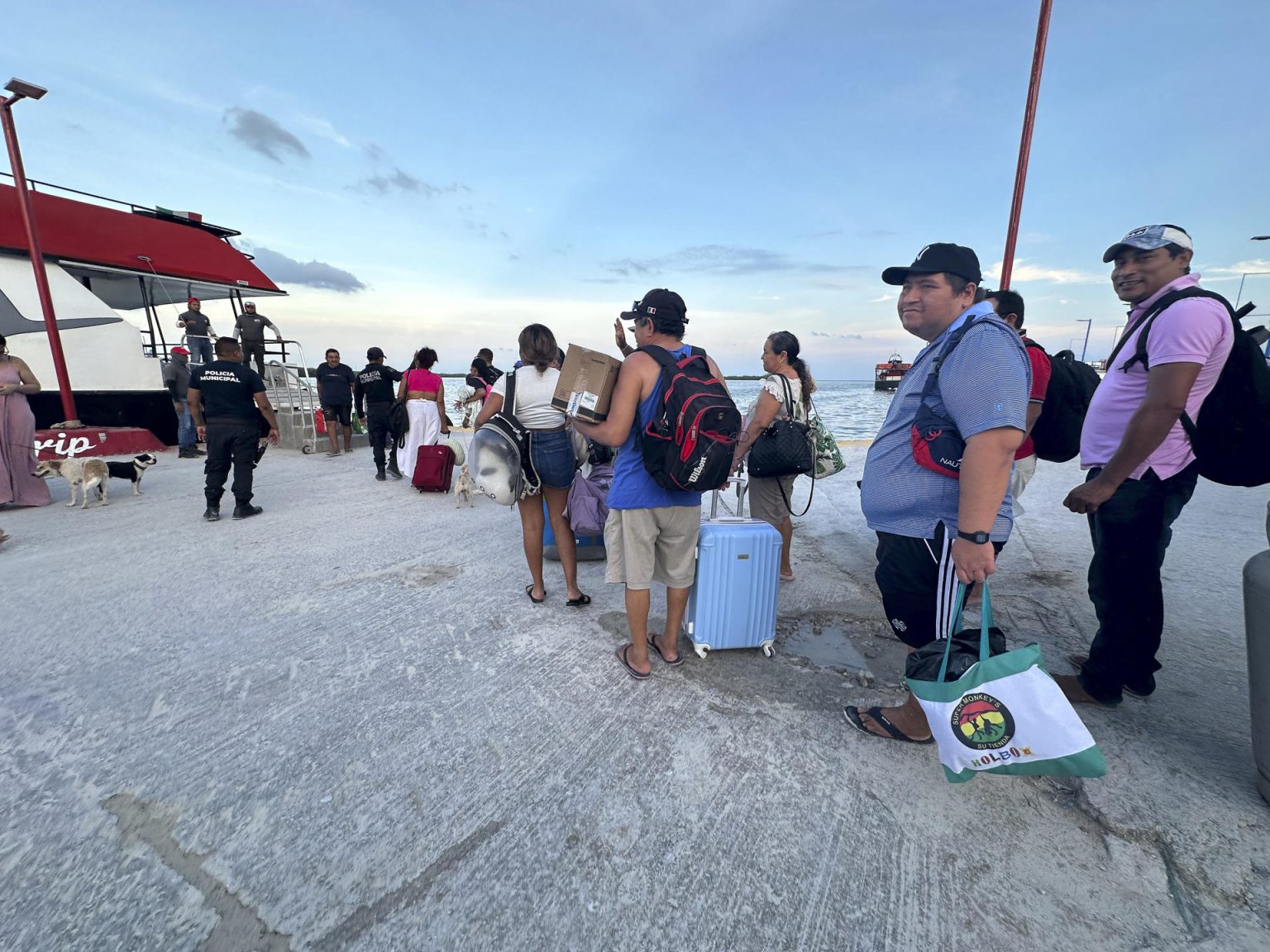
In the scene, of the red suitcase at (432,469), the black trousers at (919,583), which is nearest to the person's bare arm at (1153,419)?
the black trousers at (919,583)

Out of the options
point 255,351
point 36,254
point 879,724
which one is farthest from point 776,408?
point 255,351

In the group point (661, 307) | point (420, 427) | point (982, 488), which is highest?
point (661, 307)

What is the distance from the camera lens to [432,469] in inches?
267

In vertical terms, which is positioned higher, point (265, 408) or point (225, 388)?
point (225, 388)

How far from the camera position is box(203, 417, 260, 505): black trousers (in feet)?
17.7

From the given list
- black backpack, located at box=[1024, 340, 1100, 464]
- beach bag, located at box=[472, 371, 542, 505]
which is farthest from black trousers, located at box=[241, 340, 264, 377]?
black backpack, located at box=[1024, 340, 1100, 464]

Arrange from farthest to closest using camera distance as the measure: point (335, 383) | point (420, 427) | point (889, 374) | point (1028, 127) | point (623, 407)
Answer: point (889, 374)
point (335, 383)
point (420, 427)
point (1028, 127)
point (623, 407)

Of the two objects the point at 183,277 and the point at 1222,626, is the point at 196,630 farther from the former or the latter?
the point at 183,277

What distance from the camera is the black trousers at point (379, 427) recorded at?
7.66m

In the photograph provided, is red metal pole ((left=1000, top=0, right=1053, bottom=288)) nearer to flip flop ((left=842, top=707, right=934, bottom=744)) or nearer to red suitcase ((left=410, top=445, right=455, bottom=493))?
flip flop ((left=842, top=707, right=934, bottom=744))

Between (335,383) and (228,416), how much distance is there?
3924 millimetres

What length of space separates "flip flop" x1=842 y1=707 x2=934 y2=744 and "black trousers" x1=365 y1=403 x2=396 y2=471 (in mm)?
6965

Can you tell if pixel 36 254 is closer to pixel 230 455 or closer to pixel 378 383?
pixel 378 383

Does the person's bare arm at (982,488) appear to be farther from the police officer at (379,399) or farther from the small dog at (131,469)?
the small dog at (131,469)
